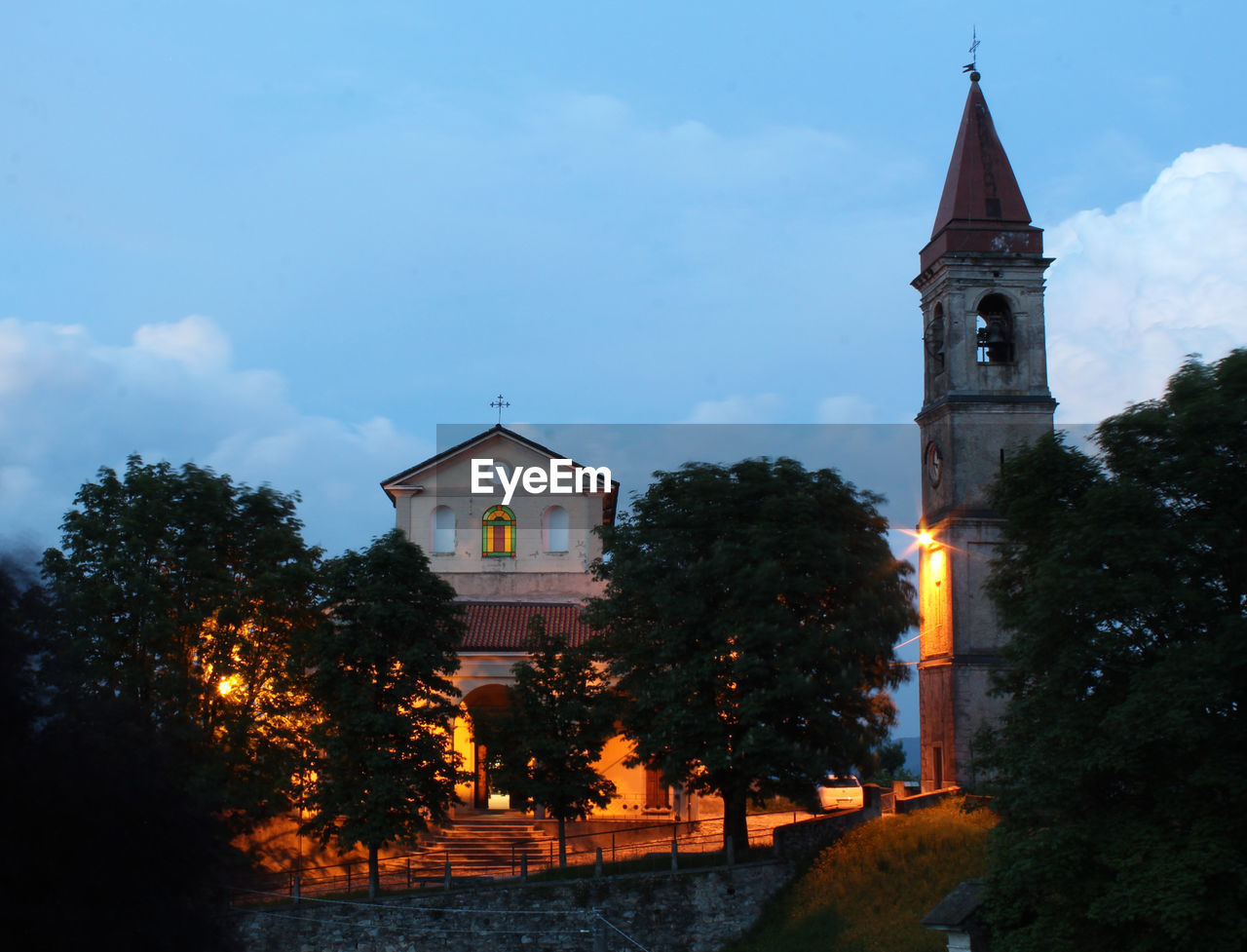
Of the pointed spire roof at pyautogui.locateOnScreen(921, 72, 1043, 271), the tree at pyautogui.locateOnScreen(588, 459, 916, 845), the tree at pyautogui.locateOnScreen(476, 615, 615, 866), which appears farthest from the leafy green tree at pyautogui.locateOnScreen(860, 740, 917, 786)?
the pointed spire roof at pyautogui.locateOnScreen(921, 72, 1043, 271)

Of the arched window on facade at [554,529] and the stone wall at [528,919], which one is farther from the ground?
the arched window on facade at [554,529]

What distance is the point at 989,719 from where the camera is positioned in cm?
3578

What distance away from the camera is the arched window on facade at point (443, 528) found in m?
42.4

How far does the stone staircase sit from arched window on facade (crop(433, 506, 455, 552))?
31.8ft

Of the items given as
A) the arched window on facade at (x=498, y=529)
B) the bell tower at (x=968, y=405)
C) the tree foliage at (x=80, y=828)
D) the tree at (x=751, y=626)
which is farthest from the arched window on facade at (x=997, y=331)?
the tree foliage at (x=80, y=828)

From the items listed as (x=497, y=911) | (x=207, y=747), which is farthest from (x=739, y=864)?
(x=207, y=747)

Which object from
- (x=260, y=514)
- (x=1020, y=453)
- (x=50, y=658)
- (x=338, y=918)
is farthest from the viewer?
A: (x=260, y=514)

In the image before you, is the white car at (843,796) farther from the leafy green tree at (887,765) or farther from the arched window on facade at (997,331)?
the arched window on facade at (997,331)

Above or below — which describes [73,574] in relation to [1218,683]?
above

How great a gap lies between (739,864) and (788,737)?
10.5 ft

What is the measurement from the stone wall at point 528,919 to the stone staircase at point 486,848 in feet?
5.91

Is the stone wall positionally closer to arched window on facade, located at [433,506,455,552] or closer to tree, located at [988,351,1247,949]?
tree, located at [988,351,1247,949]

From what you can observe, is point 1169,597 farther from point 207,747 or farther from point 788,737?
point 207,747

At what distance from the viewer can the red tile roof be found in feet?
124
